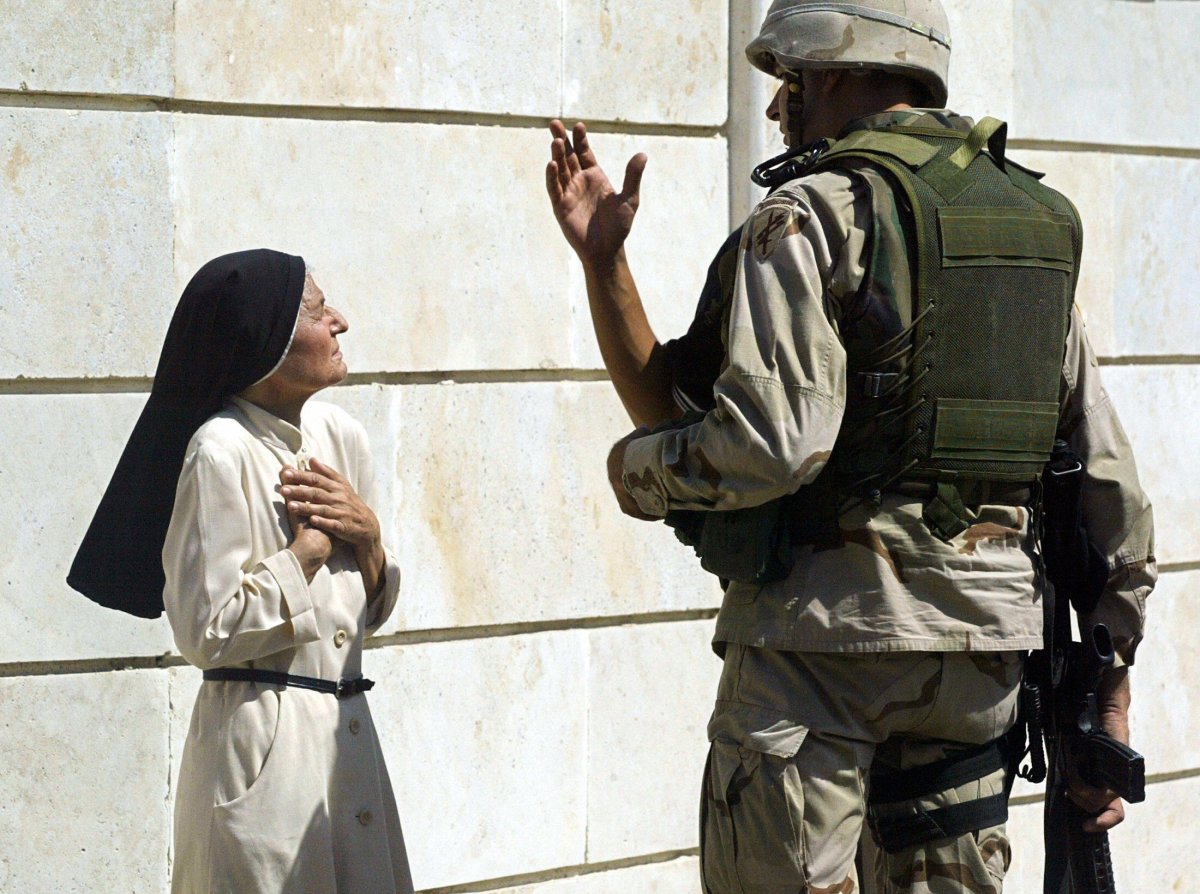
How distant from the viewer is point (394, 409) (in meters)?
Answer: 4.11

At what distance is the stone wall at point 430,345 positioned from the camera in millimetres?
3738

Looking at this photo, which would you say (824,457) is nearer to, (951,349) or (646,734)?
(951,349)

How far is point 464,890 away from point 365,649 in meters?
0.69

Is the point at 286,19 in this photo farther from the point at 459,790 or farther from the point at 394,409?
the point at 459,790

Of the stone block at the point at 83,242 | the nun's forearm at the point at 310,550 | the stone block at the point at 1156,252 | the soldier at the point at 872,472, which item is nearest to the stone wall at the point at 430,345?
the stone block at the point at 83,242

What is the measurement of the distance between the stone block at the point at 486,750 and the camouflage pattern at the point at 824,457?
1.48 metres

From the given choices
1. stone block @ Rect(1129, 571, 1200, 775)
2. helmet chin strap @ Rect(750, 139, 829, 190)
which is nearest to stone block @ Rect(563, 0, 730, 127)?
helmet chin strap @ Rect(750, 139, 829, 190)

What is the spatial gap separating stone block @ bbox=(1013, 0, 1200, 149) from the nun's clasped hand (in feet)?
9.20

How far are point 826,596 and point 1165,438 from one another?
2879 mm

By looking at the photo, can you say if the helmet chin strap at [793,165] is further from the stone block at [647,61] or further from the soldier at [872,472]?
the stone block at [647,61]

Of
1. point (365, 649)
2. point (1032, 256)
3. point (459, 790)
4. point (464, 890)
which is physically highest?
point (1032, 256)

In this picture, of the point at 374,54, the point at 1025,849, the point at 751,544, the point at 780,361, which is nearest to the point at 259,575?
the point at 751,544

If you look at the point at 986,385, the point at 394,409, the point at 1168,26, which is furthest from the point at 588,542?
the point at 1168,26

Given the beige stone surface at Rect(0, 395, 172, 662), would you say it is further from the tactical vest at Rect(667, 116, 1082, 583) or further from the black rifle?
the black rifle
